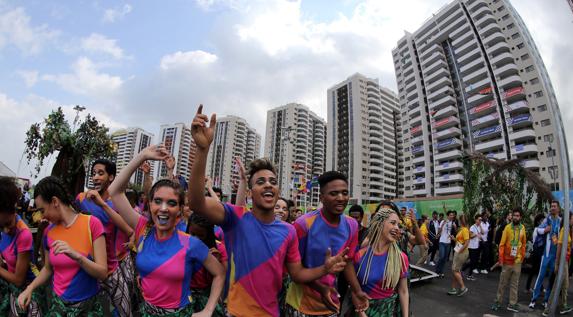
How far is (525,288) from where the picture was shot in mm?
8242

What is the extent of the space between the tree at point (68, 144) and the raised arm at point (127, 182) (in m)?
5.84

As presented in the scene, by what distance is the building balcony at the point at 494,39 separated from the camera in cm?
5919

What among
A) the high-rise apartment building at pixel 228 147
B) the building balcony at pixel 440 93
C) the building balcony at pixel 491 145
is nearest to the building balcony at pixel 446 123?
the building balcony at pixel 440 93

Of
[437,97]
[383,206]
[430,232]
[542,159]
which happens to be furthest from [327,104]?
[383,206]

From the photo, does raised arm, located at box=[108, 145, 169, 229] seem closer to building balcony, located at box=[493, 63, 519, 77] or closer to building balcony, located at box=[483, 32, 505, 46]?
building balcony, located at box=[493, 63, 519, 77]

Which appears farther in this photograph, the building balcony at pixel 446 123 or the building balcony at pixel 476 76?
the building balcony at pixel 446 123

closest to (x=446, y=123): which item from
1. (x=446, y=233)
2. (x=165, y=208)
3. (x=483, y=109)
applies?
(x=483, y=109)

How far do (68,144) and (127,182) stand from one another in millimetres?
6867

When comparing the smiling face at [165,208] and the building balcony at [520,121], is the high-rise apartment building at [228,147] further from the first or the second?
the smiling face at [165,208]

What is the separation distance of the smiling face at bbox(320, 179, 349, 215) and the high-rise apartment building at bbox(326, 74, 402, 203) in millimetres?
83805

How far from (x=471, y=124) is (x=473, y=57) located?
13819 mm

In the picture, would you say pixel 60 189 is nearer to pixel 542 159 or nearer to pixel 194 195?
pixel 194 195

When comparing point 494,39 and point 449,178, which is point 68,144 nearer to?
point 449,178

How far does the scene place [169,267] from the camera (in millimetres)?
2119
